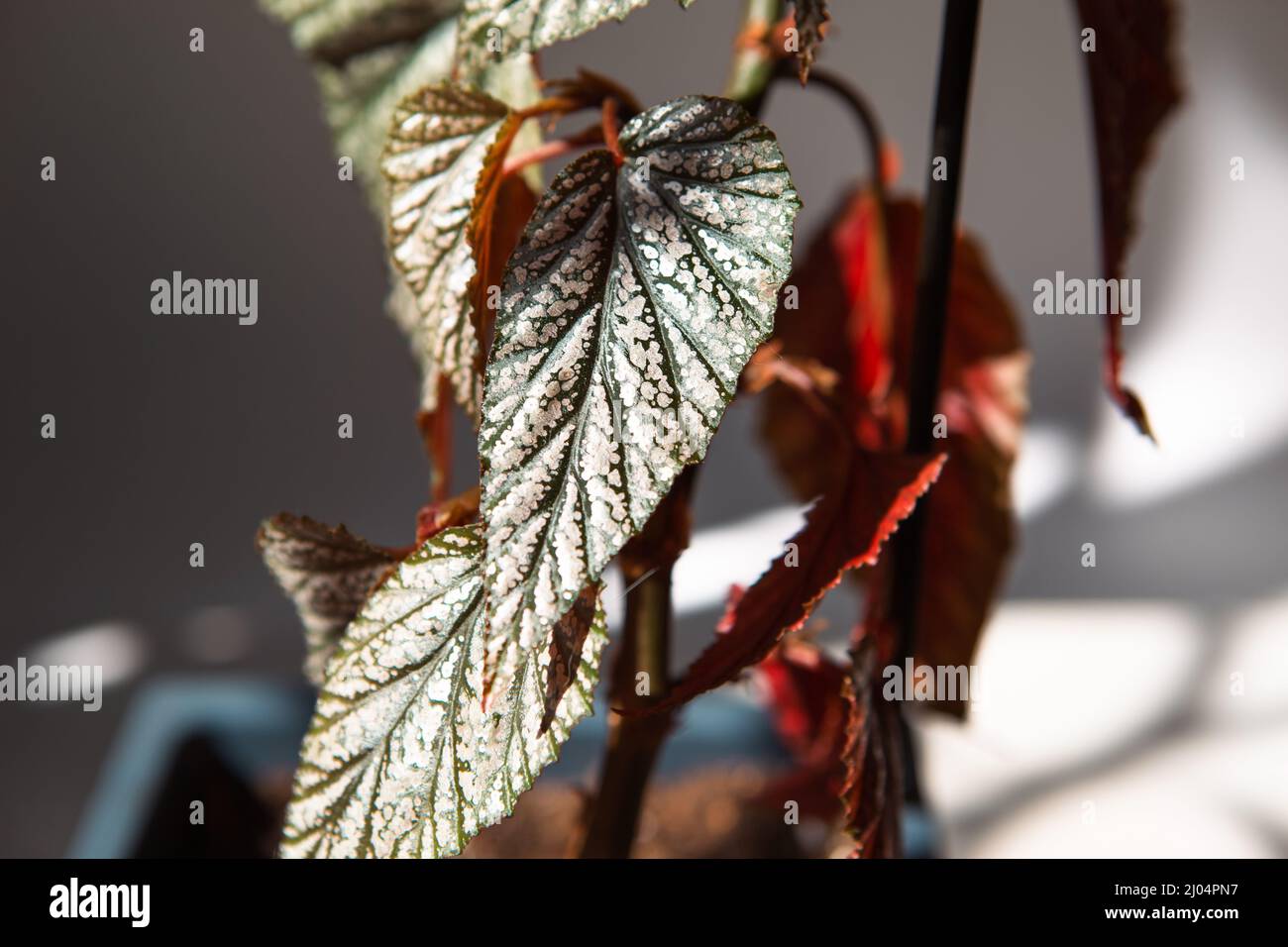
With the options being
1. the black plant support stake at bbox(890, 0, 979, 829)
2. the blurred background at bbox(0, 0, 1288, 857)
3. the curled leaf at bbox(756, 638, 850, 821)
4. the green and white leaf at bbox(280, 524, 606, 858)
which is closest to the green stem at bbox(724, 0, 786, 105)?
the black plant support stake at bbox(890, 0, 979, 829)

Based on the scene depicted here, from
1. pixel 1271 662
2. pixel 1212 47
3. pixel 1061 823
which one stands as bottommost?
pixel 1061 823

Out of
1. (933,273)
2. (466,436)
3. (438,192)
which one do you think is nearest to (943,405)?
(933,273)

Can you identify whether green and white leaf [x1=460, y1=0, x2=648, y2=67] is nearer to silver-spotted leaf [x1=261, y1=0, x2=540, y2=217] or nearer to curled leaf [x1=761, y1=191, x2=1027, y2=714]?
silver-spotted leaf [x1=261, y1=0, x2=540, y2=217]

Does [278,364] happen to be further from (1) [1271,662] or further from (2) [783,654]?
(1) [1271,662]

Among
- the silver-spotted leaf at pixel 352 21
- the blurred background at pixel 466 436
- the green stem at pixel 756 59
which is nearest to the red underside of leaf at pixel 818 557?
the green stem at pixel 756 59

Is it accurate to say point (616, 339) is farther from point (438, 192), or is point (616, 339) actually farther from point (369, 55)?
point (369, 55)

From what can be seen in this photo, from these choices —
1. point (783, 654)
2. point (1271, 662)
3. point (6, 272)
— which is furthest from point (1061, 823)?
point (6, 272)
